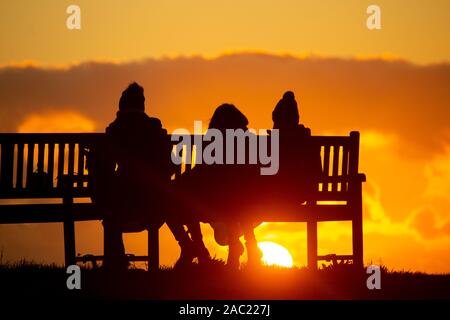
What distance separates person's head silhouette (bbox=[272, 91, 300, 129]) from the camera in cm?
1043

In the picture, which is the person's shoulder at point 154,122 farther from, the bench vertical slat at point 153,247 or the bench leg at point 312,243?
the bench leg at point 312,243

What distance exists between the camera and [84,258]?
33.2ft

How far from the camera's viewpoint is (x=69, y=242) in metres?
9.89

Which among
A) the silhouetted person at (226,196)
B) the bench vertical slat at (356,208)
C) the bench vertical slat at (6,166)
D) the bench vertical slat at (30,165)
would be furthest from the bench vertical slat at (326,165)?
the bench vertical slat at (6,166)

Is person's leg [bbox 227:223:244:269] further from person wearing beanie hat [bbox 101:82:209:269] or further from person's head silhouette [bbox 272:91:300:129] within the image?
person's head silhouette [bbox 272:91:300:129]

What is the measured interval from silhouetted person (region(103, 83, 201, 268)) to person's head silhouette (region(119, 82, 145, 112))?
85 millimetres

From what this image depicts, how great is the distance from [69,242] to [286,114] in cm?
259

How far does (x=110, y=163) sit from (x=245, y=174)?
1333mm

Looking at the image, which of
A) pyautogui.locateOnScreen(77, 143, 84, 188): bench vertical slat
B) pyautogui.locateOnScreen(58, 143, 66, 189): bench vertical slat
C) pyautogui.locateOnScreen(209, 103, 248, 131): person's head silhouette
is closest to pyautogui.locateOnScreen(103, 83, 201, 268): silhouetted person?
pyautogui.locateOnScreen(77, 143, 84, 188): bench vertical slat

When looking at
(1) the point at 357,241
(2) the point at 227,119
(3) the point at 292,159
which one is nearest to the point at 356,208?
(1) the point at 357,241

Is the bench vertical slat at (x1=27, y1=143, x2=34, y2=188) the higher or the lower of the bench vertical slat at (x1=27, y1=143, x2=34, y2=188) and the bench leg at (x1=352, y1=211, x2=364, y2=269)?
the higher

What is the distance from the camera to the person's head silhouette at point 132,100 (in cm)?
982

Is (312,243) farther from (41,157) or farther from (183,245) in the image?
(41,157)
